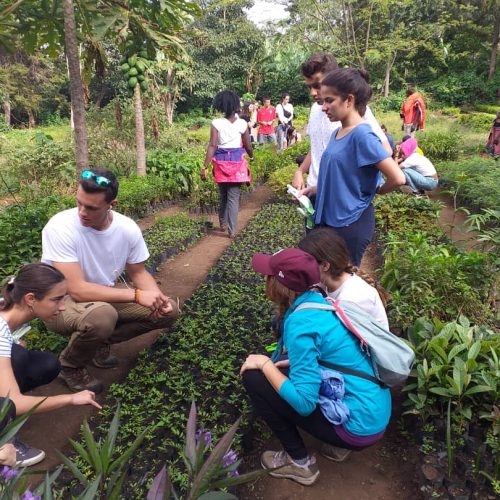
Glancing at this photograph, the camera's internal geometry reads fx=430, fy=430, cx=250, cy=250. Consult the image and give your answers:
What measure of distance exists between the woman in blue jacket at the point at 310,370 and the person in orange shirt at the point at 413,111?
990cm

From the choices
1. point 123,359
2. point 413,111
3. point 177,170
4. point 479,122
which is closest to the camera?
point 123,359

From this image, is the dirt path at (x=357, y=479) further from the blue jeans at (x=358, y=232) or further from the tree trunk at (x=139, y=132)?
the tree trunk at (x=139, y=132)

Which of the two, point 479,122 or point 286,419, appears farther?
point 479,122

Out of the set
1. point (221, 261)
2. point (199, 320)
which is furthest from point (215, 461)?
point (221, 261)

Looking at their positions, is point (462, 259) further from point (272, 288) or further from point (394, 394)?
point (272, 288)

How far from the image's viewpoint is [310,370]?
6.17ft

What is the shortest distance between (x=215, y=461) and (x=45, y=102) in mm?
35002

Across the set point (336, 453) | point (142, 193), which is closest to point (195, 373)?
point (336, 453)

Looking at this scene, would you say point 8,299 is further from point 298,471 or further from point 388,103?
point 388,103

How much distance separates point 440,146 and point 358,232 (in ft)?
30.4

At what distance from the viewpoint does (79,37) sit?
4.48 metres

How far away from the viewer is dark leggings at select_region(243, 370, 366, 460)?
203 centimetres

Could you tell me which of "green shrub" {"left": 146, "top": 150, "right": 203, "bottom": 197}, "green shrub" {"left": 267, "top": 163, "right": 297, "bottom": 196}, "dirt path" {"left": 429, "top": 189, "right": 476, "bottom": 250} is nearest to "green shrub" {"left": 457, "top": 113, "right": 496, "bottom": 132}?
"dirt path" {"left": 429, "top": 189, "right": 476, "bottom": 250}

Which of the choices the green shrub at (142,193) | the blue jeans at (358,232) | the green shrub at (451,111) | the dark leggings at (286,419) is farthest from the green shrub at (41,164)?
the green shrub at (451,111)
